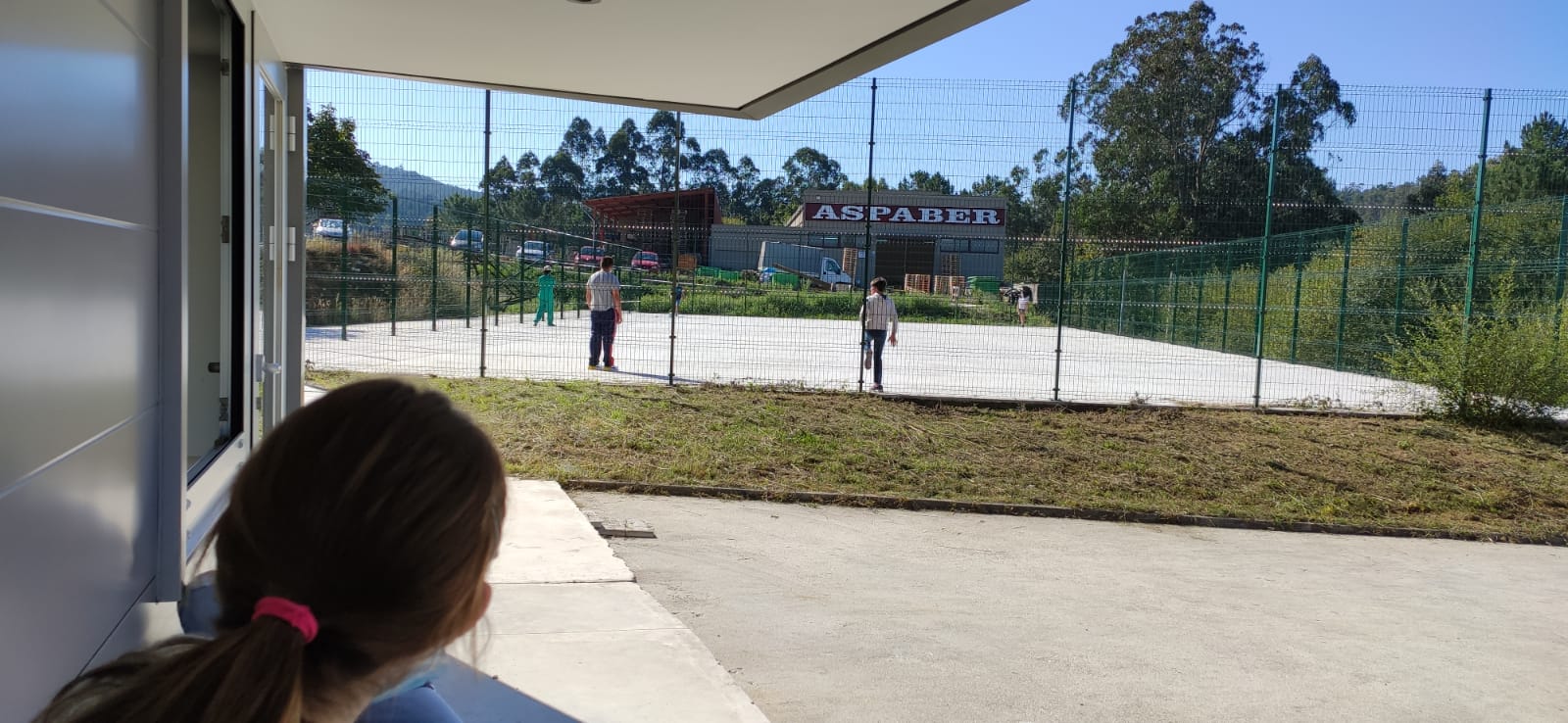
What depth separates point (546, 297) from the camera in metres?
15.9

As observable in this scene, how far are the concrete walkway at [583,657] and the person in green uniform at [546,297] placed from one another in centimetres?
1067

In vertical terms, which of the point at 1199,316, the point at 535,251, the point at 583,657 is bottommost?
the point at 583,657

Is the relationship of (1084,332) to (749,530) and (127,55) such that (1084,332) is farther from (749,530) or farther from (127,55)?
(127,55)

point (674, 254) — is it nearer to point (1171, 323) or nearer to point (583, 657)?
point (583, 657)

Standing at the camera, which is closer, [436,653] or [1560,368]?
[436,653]

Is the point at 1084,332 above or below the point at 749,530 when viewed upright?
above

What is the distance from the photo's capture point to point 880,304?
12.5 metres

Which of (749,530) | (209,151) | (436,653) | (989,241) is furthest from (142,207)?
(989,241)

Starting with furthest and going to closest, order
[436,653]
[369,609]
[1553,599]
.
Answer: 1. [1553,599]
2. [436,653]
3. [369,609]

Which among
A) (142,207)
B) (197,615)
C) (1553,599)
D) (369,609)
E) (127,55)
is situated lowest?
(1553,599)

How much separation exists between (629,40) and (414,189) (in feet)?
30.0

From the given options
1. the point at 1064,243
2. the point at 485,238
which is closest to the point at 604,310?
the point at 485,238

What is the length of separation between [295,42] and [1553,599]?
707 centimetres

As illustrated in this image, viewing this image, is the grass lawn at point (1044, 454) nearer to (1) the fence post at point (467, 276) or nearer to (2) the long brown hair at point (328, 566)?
(1) the fence post at point (467, 276)
